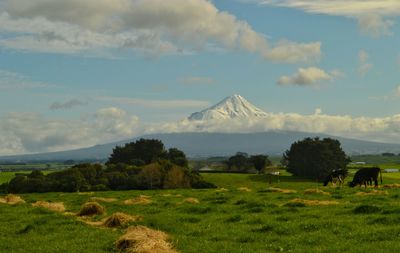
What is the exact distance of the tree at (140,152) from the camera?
14862cm

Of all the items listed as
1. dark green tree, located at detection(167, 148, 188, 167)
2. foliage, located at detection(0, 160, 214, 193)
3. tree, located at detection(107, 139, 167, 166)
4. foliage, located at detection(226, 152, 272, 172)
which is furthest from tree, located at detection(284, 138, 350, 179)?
foliage, located at detection(0, 160, 214, 193)

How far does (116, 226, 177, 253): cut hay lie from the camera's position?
17953 mm

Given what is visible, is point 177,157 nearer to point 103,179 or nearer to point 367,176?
point 103,179

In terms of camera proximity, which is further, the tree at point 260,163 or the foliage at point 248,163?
the foliage at point 248,163

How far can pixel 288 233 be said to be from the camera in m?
21.5

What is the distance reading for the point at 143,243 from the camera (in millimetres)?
18328

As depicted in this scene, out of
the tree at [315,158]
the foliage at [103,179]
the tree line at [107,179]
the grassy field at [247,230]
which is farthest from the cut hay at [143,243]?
the tree at [315,158]

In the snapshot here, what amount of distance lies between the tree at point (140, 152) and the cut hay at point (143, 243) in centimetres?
12705

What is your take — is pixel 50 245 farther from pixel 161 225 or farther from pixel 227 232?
pixel 227 232

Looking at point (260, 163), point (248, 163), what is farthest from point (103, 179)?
point (248, 163)

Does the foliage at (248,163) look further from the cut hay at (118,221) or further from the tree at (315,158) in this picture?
the cut hay at (118,221)

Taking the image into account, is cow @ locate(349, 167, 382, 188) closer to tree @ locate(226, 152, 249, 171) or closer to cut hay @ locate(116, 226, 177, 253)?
cut hay @ locate(116, 226, 177, 253)

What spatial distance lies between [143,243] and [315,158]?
133241 millimetres

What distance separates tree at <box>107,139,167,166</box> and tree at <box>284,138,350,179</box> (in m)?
39.6
